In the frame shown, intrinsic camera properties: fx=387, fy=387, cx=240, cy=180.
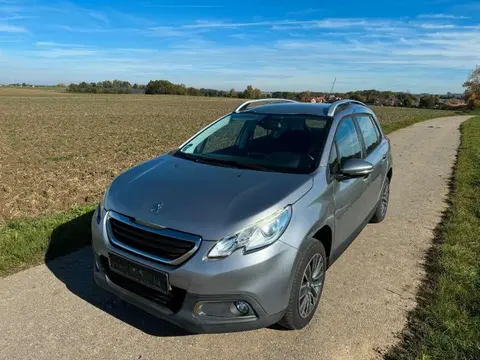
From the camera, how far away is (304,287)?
2.98 metres

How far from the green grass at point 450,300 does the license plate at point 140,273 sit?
1693 mm

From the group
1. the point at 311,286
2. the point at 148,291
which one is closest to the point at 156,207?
the point at 148,291

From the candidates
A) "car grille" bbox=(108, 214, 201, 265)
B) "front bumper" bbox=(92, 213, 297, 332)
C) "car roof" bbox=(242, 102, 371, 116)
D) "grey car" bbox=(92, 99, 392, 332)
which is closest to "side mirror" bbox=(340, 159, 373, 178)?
"grey car" bbox=(92, 99, 392, 332)

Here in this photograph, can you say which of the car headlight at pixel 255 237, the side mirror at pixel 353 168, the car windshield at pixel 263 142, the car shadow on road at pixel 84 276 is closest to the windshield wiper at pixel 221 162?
the car windshield at pixel 263 142

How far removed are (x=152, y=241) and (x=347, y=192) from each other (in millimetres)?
1898

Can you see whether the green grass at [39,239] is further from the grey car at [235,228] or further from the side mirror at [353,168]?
the side mirror at [353,168]

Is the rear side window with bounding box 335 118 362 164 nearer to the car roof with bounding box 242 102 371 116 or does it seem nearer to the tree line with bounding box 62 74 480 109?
the car roof with bounding box 242 102 371 116

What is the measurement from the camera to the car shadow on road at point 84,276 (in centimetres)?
305

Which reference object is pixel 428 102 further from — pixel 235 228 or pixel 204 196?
pixel 235 228

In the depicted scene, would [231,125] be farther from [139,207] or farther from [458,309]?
[458,309]

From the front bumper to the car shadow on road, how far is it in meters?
0.40

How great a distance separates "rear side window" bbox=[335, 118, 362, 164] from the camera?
3777 millimetres

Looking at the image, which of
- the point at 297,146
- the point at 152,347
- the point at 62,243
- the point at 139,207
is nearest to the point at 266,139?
the point at 297,146

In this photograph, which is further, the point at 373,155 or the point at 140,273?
the point at 373,155
